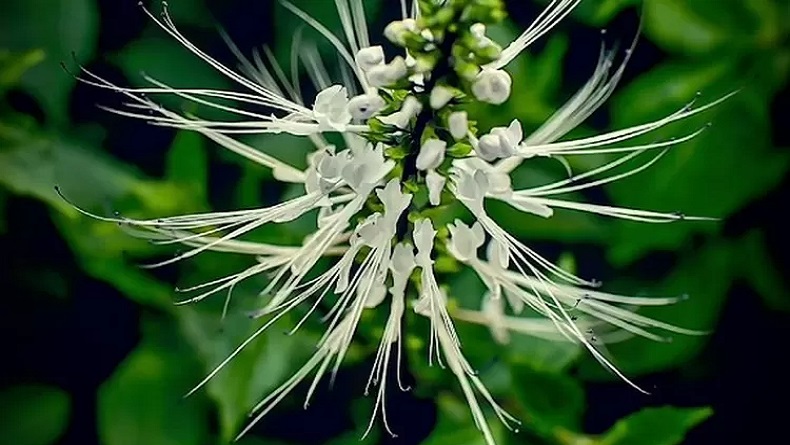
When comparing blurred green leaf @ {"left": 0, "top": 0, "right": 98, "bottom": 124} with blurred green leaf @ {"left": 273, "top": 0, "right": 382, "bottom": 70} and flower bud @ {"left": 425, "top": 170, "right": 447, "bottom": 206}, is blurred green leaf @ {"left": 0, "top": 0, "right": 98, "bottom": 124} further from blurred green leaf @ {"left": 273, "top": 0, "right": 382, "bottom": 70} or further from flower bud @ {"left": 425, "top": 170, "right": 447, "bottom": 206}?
flower bud @ {"left": 425, "top": 170, "right": 447, "bottom": 206}

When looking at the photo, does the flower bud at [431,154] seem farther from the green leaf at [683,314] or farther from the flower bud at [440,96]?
the green leaf at [683,314]

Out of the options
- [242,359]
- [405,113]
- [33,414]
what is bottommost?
[33,414]

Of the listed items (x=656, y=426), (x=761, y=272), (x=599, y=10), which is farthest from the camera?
(x=761, y=272)

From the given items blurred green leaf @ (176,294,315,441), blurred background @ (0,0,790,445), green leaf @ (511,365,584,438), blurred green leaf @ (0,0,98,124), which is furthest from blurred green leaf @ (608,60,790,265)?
blurred green leaf @ (0,0,98,124)

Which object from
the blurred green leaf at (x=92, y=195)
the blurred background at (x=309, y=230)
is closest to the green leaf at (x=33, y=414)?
the blurred background at (x=309, y=230)

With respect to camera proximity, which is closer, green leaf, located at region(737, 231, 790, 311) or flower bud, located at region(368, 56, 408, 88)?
flower bud, located at region(368, 56, 408, 88)

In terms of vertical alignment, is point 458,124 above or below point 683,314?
above

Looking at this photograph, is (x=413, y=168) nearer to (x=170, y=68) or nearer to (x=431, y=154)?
(x=431, y=154)

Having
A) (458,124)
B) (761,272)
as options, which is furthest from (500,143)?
(761,272)
